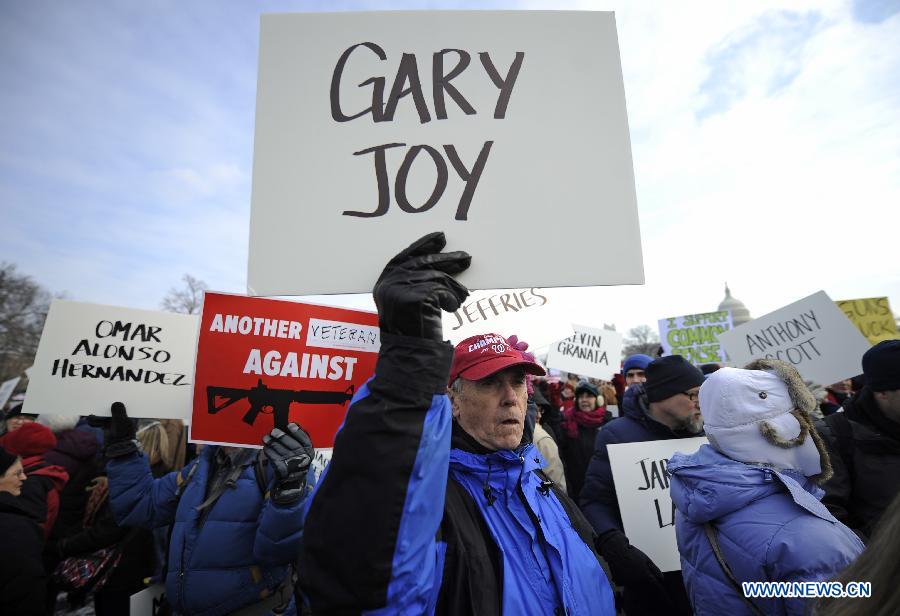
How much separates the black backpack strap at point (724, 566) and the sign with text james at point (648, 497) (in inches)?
49.8

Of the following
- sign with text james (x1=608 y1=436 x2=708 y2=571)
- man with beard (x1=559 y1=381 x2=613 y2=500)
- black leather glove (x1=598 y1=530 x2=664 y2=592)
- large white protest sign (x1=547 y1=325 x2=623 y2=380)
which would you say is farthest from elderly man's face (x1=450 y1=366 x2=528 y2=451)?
large white protest sign (x1=547 y1=325 x2=623 y2=380)

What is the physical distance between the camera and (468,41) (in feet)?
5.35

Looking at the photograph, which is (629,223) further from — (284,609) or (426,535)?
(284,609)

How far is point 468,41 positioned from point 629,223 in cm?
88

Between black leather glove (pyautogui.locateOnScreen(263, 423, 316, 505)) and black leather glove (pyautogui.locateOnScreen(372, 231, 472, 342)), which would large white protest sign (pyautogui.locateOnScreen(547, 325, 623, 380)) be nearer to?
black leather glove (pyautogui.locateOnScreen(263, 423, 316, 505))

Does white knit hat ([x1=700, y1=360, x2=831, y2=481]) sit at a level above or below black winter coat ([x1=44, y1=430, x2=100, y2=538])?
above

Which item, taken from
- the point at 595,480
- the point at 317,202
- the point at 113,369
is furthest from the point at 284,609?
the point at 317,202

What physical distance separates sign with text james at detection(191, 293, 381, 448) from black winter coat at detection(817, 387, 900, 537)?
2729mm

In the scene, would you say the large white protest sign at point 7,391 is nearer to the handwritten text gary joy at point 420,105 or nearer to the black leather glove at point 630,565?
the handwritten text gary joy at point 420,105

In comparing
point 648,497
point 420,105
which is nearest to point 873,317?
point 648,497

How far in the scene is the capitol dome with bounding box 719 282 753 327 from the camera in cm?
5556

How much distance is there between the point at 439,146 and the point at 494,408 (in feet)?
3.41

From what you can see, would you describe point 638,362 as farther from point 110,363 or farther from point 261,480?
point 110,363

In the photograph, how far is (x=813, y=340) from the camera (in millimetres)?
4465
